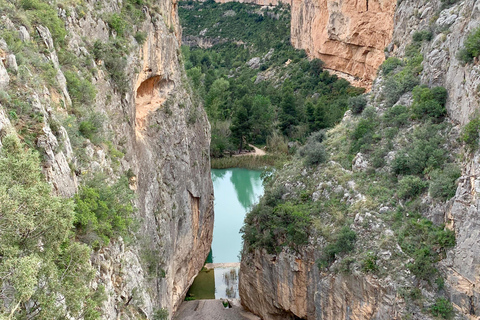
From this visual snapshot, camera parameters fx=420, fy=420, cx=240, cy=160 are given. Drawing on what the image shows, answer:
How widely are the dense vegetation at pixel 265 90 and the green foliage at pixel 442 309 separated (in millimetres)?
17518

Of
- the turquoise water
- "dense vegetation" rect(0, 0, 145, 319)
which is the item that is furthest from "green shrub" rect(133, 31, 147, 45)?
the turquoise water

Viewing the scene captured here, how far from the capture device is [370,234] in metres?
12.5

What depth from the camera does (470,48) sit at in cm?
1227

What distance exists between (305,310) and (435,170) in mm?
6431

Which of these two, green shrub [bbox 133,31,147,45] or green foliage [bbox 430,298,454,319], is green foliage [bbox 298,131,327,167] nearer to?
green foliage [bbox 430,298,454,319]

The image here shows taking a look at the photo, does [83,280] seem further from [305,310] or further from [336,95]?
[336,95]

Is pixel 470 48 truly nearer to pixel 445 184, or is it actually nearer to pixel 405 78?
pixel 445 184

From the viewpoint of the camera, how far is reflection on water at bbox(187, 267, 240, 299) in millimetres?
19328

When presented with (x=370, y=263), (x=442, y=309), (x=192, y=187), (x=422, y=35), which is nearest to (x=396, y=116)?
(x=422, y=35)

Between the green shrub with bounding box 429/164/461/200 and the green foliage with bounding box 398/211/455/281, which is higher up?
the green shrub with bounding box 429/164/461/200

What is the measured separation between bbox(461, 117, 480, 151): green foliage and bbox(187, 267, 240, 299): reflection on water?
481 inches

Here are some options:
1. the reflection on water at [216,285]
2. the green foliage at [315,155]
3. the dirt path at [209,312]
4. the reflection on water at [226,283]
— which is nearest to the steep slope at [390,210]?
the green foliage at [315,155]

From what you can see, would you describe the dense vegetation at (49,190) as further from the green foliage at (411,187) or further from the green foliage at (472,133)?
the green foliage at (472,133)

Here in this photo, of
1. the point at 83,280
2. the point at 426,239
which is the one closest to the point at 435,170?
the point at 426,239
